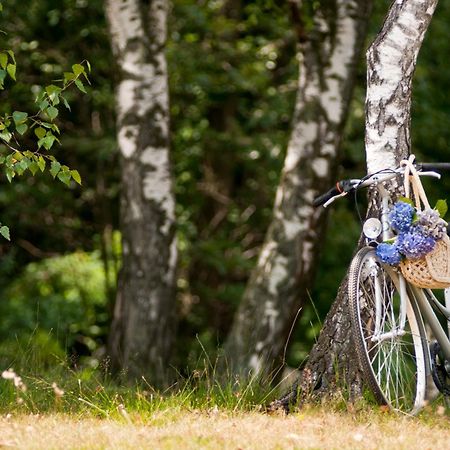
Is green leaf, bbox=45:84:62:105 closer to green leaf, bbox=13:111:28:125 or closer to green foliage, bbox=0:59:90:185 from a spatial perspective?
green foliage, bbox=0:59:90:185

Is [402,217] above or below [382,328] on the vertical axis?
above

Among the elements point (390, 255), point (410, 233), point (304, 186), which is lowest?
point (304, 186)

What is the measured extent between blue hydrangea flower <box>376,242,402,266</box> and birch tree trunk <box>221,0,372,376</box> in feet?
13.5

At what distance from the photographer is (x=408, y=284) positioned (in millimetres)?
5469

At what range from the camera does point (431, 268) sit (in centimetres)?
530

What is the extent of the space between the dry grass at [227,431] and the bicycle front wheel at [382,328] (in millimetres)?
183

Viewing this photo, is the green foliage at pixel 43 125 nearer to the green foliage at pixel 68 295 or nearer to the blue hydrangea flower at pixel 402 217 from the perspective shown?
the blue hydrangea flower at pixel 402 217

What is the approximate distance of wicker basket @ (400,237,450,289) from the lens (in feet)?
17.4

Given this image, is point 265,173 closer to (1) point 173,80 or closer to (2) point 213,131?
(2) point 213,131

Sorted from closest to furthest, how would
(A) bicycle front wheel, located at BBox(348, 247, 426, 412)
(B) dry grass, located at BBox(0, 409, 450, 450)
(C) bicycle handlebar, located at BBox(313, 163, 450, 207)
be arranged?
(B) dry grass, located at BBox(0, 409, 450, 450)
(A) bicycle front wheel, located at BBox(348, 247, 426, 412)
(C) bicycle handlebar, located at BBox(313, 163, 450, 207)

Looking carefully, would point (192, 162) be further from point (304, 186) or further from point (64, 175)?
point (64, 175)

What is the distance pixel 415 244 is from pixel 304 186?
14.1ft

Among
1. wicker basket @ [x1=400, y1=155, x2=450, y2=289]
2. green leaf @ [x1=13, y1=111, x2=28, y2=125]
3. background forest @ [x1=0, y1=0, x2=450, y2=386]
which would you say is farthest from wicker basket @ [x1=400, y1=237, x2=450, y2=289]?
background forest @ [x1=0, y1=0, x2=450, y2=386]

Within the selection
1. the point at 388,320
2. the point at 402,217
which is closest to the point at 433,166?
the point at 402,217
